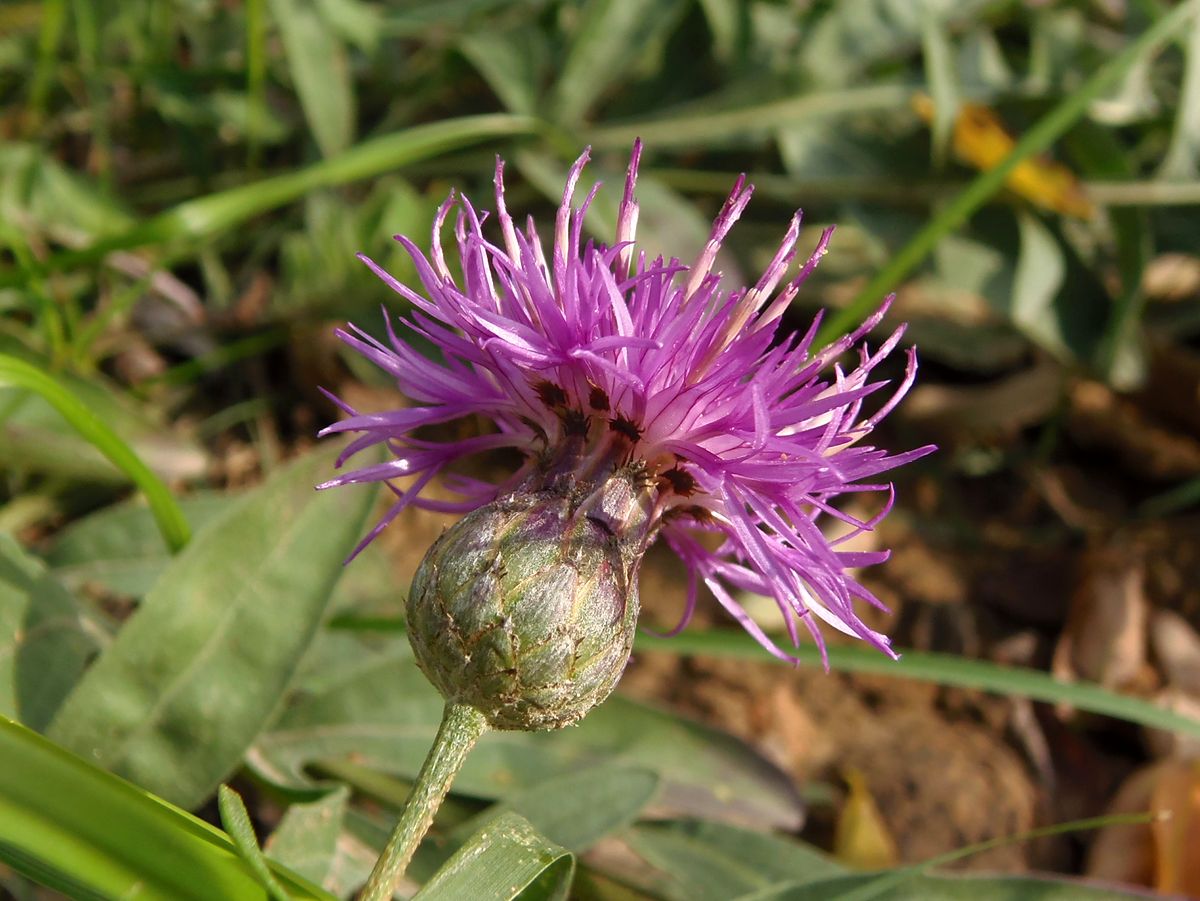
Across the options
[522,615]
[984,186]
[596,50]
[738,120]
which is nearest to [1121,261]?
[984,186]

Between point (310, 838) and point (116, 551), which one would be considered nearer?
point (310, 838)

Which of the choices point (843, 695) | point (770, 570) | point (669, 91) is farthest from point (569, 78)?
point (770, 570)

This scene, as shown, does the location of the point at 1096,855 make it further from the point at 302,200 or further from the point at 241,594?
the point at 302,200

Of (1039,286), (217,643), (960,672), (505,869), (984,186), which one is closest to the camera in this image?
(505,869)

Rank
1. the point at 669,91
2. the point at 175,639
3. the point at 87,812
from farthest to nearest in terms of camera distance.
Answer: the point at 669,91
the point at 175,639
the point at 87,812

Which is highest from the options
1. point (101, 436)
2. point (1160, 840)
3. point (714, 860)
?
point (101, 436)

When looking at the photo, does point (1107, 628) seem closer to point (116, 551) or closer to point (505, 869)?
point (505, 869)

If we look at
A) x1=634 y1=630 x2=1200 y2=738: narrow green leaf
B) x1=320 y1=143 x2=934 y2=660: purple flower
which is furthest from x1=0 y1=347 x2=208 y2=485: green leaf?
x1=634 y1=630 x2=1200 y2=738: narrow green leaf
